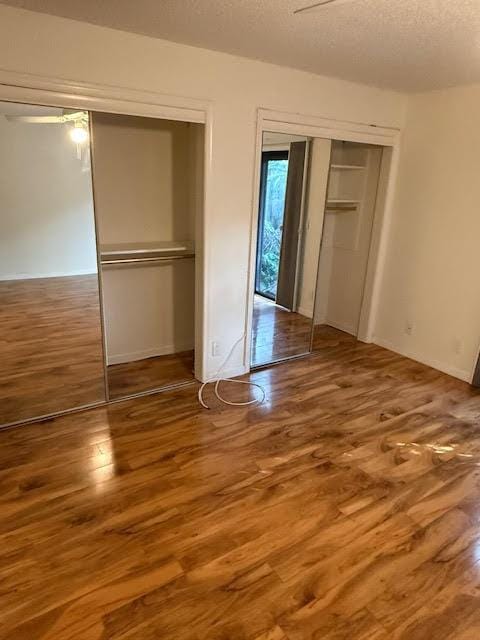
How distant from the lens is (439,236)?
146 inches

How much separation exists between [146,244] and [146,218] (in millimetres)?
217

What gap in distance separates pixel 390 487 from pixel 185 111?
8.53ft

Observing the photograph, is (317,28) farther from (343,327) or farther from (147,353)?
(343,327)

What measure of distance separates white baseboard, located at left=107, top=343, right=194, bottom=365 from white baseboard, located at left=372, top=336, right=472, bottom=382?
1979mm

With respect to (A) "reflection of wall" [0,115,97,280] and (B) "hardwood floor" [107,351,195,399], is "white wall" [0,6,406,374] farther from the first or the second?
(A) "reflection of wall" [0,115,97,280]

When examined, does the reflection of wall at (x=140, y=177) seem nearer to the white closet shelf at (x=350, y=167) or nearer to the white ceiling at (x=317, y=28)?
the white ceiling at (x=317, y=28)

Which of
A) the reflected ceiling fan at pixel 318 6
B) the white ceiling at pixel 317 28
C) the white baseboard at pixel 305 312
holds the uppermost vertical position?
the white ceiling at pixel 317 28

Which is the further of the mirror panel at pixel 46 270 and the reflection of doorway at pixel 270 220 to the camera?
the reflection of doorway at pixel 270 220

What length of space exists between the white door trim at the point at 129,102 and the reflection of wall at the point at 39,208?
3.50 feet

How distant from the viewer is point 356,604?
1660 mm

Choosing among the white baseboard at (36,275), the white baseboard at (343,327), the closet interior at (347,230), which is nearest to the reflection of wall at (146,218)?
the white baseboard at (36,275)

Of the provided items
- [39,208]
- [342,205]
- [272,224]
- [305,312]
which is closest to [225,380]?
[305,312]

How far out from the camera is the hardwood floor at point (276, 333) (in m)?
3.88

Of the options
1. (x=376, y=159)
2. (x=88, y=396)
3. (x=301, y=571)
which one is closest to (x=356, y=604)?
(x=301, y=571)
